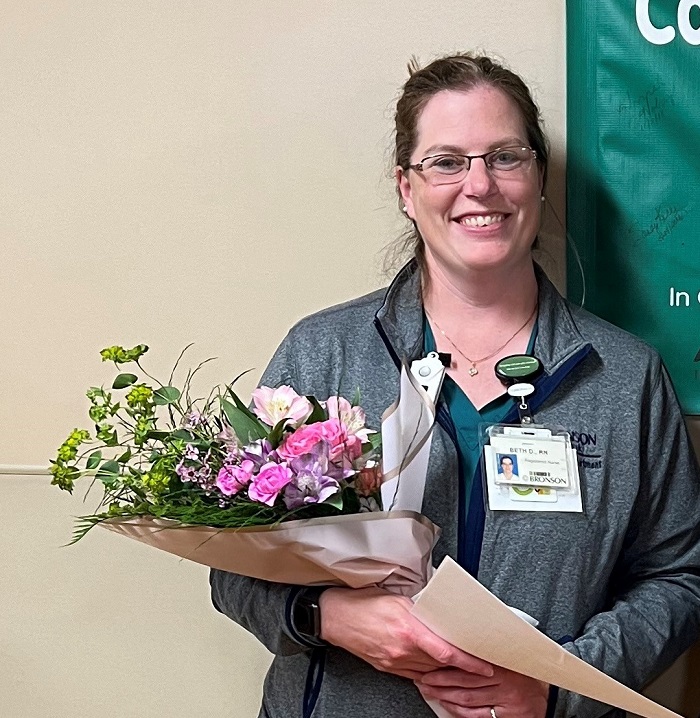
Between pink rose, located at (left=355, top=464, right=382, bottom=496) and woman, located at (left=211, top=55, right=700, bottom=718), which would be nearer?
pink rose, located at (left=355, top=464, right=382, bottom=496)

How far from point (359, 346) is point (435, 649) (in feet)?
1.73

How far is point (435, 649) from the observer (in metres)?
1.39

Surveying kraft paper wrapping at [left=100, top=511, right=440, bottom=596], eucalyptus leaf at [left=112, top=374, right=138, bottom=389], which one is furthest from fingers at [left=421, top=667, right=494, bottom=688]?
eucalyptus leaf at [left=112, top=374, right=138, bottom=389]

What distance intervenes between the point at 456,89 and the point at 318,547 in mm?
802

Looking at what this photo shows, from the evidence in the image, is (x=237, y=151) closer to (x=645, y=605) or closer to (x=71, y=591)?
(x=71, y=591)

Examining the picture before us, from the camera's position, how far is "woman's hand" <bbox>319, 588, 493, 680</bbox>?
4.60ft

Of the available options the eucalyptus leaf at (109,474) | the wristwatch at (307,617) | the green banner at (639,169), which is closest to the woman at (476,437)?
the wristwatch at (307,617)

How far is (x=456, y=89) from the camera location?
170 cm

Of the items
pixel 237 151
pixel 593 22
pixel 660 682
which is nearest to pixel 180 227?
pixel 237 151

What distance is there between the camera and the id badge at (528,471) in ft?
5.15

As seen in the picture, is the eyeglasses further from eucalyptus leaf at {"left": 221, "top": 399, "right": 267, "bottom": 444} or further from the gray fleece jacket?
eucalyptus leaf at {"left": 221, "top": 399, "right": 267, "bottom": 444}

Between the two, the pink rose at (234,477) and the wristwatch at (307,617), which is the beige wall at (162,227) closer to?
the wristwatch at (307,617)

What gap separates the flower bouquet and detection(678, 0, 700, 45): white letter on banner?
41.9 inches

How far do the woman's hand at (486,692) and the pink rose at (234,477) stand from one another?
1.41 ft
